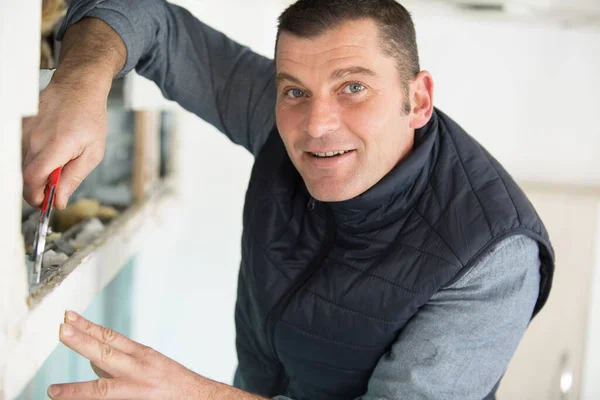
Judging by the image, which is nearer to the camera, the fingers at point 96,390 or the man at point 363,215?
the fingers at point 96,390

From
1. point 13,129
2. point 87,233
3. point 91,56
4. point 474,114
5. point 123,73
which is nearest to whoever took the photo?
point 13,129

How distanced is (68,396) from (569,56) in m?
1.89

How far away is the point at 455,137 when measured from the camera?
1.16 metres

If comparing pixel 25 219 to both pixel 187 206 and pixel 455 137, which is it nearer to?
pixel 455 137

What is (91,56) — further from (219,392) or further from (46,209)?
(219,392)

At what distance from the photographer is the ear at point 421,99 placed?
1.14 metres

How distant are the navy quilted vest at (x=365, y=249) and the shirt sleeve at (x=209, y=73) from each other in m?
0.12

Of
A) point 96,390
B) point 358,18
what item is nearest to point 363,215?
point 358,18

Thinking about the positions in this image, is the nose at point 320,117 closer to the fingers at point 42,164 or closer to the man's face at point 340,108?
the man's face at point 340,108

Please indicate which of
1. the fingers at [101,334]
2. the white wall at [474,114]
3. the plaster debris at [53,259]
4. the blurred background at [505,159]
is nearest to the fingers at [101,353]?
the fingers at [101,334]

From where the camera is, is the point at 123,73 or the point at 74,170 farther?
the point at 123,73

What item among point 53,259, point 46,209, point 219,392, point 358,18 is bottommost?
point 219,392

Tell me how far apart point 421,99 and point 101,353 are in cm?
66

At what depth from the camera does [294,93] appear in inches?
44.1
